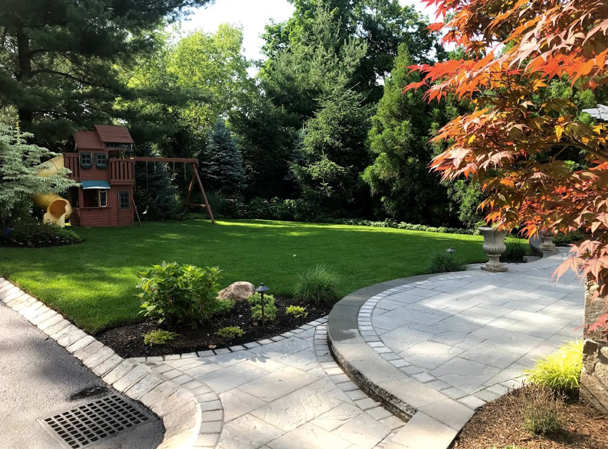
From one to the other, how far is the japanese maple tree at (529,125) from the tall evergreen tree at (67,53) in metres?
12.7

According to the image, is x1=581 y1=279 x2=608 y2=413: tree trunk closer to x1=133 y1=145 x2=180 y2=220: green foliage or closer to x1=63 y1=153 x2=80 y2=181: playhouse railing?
x1=63 y1=153 x2=80 y2=181: playhouse railing

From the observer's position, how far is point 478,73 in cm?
210

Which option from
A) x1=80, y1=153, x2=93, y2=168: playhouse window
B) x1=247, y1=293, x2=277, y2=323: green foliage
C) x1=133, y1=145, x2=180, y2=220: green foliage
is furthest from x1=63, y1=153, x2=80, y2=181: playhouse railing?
x1=247, y1=293, x2=277, y2=323: green foliage

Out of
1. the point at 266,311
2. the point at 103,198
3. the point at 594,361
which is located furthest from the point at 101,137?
the point at 594,361

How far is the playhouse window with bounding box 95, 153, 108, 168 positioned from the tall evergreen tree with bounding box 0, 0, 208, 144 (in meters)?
1.08

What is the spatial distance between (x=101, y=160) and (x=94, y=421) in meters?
12.2

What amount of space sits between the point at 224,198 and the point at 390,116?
25.7ft

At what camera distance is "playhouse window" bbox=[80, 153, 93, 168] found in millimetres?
13195

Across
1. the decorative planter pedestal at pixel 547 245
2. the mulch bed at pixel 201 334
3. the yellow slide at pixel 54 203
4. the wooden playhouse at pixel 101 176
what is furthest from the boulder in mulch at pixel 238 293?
the wooden playhouse at pixel 101 176

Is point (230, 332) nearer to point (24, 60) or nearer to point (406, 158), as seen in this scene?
point (406, 158)

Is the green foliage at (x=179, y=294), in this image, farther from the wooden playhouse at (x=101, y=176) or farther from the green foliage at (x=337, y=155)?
the green foliage at (x=337, y=155)

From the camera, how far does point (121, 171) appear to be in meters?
13.8

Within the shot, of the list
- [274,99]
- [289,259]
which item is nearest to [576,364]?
[289,259]

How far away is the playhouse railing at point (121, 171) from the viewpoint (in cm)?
1361
